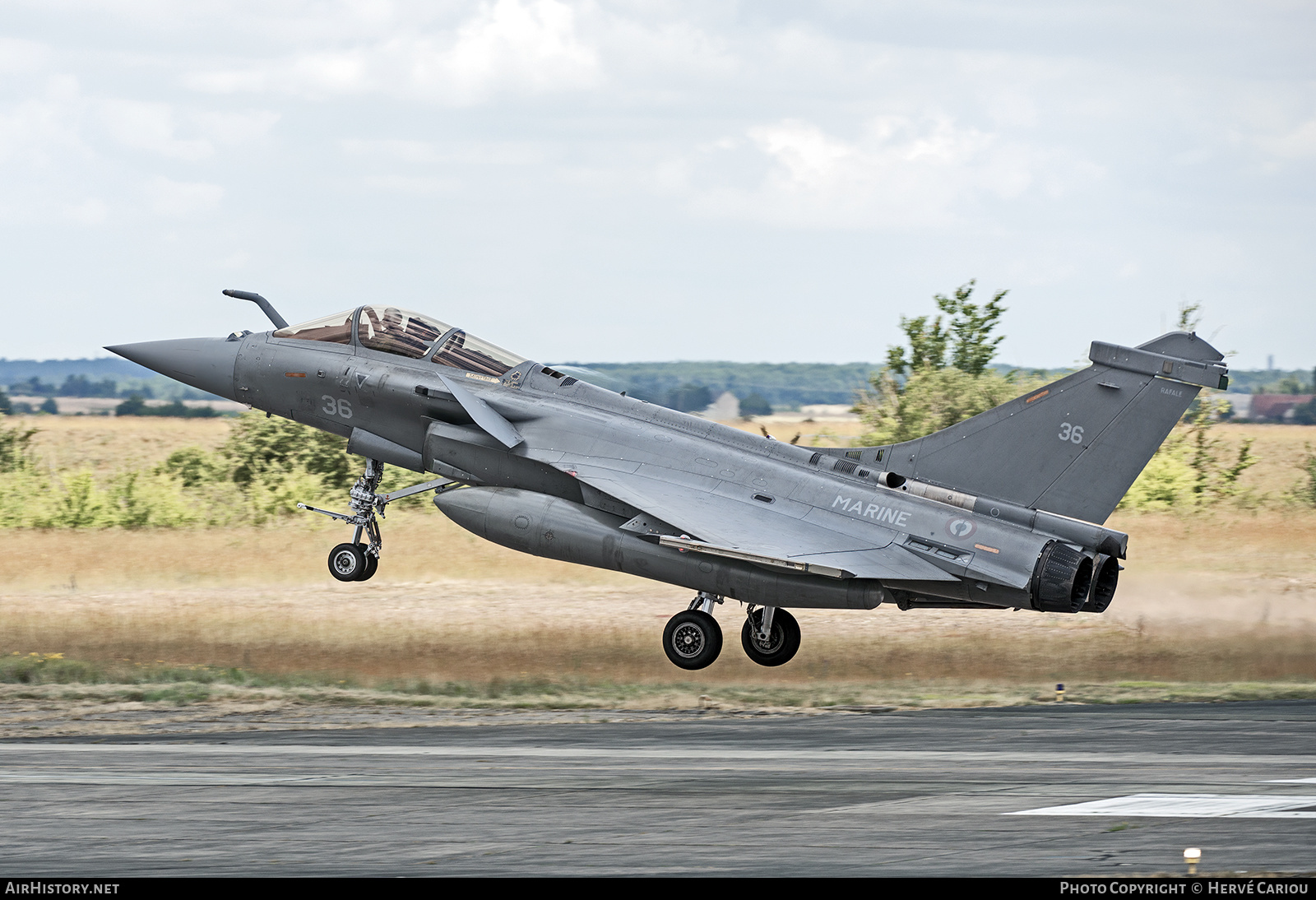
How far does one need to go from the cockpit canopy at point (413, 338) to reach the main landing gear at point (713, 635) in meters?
4.32

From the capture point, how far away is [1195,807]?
13977mm

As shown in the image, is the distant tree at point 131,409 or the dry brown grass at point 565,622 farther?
the distant tree at point 131,409

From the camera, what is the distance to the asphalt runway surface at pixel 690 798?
12.0 m

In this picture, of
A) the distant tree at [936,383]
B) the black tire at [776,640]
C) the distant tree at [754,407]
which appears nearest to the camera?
the black tire at [776,640]

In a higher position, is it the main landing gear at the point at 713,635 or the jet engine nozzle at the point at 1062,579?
the jet engine nozzle at the point at 1062,579

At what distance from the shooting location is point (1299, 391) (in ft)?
414

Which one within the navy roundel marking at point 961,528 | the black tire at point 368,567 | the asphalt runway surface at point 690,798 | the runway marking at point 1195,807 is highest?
the navy roundel marking at point 961,528

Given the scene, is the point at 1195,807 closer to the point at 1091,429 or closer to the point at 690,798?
the point at 690,798

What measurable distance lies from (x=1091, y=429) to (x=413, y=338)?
9.07 m

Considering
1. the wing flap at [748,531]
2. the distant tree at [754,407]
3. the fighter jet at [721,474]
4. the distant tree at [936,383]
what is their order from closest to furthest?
1. the wing flap at [748,531]
2. the fighter jet at [721,474]
3. the distant tree at [936,383]
4. the distant tree at [754,407]

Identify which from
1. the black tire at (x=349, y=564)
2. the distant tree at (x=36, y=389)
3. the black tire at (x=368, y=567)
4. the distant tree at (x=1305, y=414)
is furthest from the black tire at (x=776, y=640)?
the distant tree at (x=36, y=389)

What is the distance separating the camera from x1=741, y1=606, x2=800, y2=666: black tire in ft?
67.9

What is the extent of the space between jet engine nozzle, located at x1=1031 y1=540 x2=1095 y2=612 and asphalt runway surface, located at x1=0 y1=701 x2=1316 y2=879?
1.62 metres

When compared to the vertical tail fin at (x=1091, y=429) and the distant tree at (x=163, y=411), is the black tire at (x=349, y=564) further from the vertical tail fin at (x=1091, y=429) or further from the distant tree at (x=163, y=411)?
the distant tree at (x=163, y=411)
